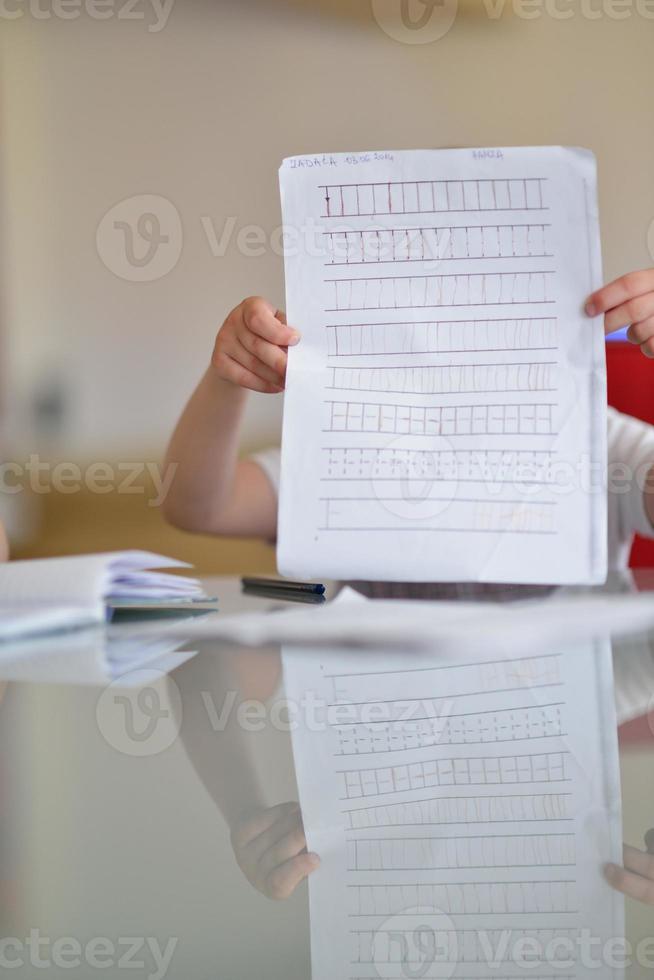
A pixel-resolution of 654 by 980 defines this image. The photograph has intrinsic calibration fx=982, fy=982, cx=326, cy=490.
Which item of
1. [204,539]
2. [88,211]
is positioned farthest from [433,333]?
[88,211]

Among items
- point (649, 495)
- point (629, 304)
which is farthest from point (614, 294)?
point (649, 495)

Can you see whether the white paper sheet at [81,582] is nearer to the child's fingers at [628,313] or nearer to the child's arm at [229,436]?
the child's arm at [229,436]

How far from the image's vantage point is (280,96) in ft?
11.0

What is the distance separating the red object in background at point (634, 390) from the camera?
1499 millimetres

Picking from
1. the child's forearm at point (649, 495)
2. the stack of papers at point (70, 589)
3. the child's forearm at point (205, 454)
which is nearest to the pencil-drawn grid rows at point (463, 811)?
the stack of papers at point (70, 589)

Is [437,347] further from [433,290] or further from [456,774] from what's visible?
[456,774]

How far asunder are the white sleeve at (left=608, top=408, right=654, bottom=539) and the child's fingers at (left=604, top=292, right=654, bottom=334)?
1.42 ft

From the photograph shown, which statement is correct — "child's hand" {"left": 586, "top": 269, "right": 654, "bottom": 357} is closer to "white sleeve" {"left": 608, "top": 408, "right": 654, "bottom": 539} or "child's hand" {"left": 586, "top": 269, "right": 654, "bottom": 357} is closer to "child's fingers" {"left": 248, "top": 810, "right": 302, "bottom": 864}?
"white sleeve" {"left": 608, "top": 408, "right": 654, "bottom": 539}

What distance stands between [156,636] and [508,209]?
1.58 ft

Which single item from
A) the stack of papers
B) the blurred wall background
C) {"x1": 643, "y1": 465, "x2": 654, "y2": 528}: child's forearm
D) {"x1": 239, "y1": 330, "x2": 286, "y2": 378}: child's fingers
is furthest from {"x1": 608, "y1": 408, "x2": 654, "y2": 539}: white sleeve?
the blurred wall background

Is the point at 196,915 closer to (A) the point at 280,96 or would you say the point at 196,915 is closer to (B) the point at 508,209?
(B) the point at 508,209

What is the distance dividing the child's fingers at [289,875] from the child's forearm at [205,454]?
0.83 metres

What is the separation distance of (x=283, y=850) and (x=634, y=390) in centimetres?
132

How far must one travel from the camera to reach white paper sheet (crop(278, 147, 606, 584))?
0.83m
